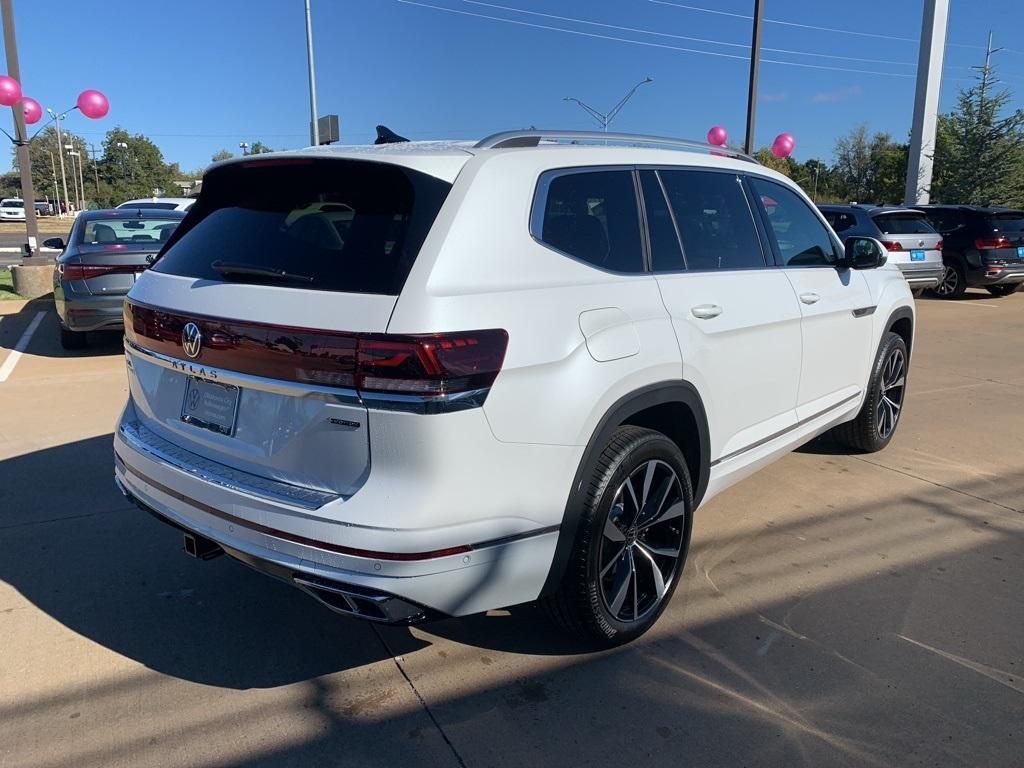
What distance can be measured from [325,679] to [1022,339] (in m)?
10.7

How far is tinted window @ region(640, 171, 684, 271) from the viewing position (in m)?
3.21

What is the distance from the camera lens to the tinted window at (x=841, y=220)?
40.9 feet

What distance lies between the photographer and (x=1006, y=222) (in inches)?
574

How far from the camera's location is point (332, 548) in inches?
92.4

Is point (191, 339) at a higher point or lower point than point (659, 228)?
lower

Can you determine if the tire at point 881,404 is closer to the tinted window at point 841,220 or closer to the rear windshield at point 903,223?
the tinted window at point 841,220

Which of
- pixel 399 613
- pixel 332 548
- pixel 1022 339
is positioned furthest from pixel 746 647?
pixel 1022 339

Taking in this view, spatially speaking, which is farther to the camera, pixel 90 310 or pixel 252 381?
pixel 90 310

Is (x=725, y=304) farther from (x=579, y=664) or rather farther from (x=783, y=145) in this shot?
(x=783, y=145)

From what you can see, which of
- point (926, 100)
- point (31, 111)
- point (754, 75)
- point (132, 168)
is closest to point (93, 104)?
point (31, 111)

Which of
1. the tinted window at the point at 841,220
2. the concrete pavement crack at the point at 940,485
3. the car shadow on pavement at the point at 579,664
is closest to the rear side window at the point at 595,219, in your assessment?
the car shadow on pavement at the point at 579,664

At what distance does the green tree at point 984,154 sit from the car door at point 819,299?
23.7 m

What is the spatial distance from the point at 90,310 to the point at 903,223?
481 inches

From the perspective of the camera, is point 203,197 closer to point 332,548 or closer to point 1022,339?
point 332,548
